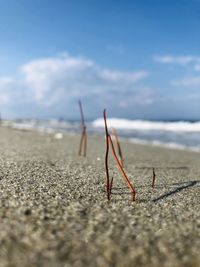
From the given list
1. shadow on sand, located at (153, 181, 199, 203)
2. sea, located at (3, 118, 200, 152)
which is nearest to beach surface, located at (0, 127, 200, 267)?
shadow on sand, located at (153, 181, 199, 203)

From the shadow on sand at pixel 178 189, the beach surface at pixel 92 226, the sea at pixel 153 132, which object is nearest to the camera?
the beach surface at pixel 92 226

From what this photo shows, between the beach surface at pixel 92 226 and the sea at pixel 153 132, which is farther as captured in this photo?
the sea at pixel 153 132

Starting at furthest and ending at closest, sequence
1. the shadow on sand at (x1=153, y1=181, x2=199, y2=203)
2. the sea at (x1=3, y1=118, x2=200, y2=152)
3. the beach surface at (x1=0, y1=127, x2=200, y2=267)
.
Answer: the sea at (x1=3, y1=118, x2=200, y2=152)
the shadow on sand at (x1=153, y1=181, x2=199, y2=203)
the beach surface at (x1=0, y1=127, x2=200, y2=267)

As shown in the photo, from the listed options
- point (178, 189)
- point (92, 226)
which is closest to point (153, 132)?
point (178, 189)

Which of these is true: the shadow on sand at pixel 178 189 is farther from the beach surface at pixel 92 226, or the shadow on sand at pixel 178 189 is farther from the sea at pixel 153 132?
the sea at pixel 153 132

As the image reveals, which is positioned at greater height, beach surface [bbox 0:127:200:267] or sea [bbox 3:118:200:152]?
sea [bbox 3:118:200:152]

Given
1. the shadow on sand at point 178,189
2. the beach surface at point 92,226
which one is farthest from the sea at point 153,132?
the beach surface at point 92,226

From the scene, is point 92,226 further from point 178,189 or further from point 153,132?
point 153,132

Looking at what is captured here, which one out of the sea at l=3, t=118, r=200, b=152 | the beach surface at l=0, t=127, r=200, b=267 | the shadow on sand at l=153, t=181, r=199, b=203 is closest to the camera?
the beach surface at l=0, t=127, r=200, b=267

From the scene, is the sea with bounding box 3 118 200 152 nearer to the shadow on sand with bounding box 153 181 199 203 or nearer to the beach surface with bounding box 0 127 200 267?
the shadow on sand with bounding box 153 181 199 203

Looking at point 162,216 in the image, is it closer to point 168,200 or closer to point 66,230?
point 168,200

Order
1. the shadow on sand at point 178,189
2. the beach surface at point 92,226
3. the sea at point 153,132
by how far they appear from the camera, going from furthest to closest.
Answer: the sea at point 153,132 < the shadow on sand at point 178,189 < the beach surface at point 92,226
